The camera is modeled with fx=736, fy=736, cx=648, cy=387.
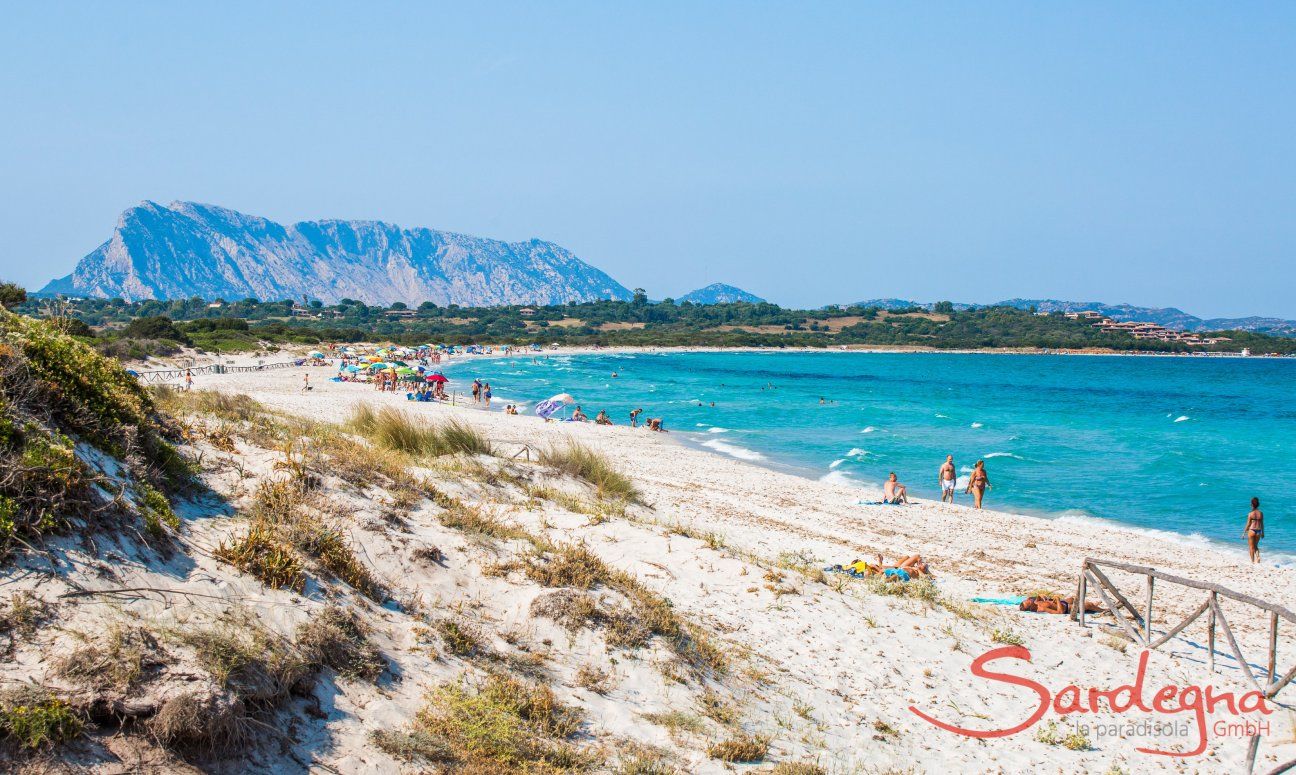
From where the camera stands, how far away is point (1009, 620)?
28.9ft

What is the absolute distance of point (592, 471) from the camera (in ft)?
40.5

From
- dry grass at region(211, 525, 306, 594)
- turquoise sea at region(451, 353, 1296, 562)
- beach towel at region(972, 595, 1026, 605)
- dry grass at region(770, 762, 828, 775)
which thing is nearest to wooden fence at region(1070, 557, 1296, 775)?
beach towel at region(972, 595, 1026, 605)

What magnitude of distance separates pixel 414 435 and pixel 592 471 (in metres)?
2.93

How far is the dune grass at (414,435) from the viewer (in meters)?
11.0

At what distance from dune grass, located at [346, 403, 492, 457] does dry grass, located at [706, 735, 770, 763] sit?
6.99m

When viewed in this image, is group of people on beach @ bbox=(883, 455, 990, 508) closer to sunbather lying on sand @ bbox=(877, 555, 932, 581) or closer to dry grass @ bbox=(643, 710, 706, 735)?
sunbather lying on sand @ bbox=(877, 555, 932, 581)

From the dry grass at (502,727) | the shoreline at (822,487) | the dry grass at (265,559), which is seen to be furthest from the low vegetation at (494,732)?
the shoreline at (822,487)

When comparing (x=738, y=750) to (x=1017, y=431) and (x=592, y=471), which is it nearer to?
(x=592, y=471)

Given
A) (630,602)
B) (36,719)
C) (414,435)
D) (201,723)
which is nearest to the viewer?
(36,719)

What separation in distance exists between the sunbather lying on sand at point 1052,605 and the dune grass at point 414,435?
807cm

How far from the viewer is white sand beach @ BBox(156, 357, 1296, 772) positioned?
18.3 feet

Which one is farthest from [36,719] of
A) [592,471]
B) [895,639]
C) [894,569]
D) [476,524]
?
[592,471]

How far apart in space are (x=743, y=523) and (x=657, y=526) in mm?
3666

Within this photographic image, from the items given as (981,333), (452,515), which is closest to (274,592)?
(452,515)
